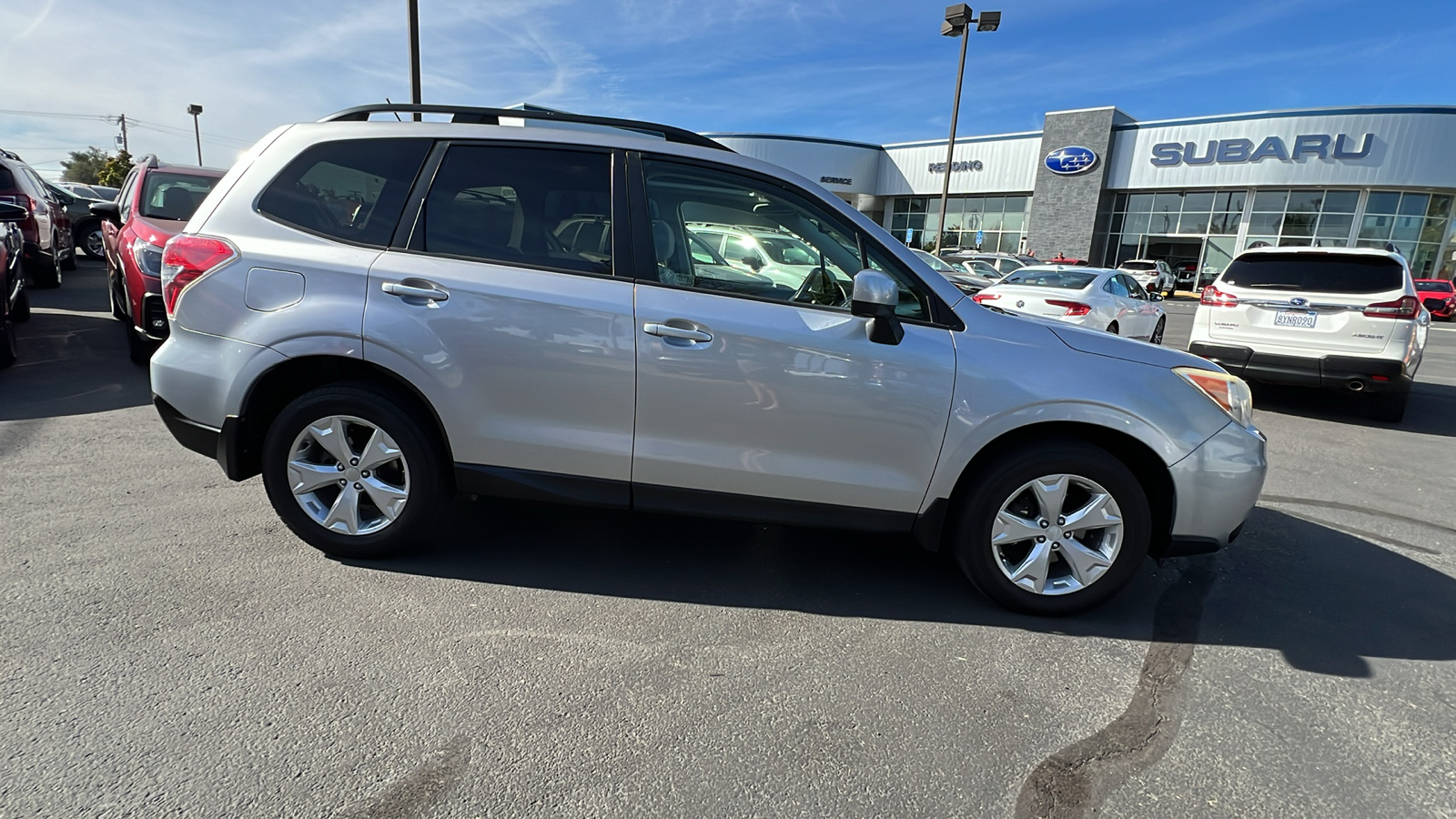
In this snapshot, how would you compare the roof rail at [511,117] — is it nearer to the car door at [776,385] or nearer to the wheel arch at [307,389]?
the car door at [776,385]

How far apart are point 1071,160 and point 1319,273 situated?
3249cm

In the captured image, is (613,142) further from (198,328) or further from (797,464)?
(198,328)

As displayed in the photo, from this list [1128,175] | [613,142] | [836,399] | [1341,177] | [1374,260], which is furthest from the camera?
[1128,175]

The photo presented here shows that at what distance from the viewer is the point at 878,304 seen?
290 centimetres

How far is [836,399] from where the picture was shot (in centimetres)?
302

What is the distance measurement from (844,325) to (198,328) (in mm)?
2703

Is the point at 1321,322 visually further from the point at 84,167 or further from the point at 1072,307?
the point at 84,167

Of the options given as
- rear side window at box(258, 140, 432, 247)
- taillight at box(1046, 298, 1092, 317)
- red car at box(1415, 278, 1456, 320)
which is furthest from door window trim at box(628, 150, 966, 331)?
red car at box(1415, 278, 1456, 320)

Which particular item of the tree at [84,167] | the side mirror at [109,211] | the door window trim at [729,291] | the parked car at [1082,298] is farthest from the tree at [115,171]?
the door window trim at [729,291]

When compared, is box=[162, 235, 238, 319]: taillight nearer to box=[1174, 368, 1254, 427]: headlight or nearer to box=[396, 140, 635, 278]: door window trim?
box=[396, 140, 635, 278]: door window trim

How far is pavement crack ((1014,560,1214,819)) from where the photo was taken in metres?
2.16

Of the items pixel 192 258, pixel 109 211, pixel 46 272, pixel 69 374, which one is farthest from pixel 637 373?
pixel 46 272

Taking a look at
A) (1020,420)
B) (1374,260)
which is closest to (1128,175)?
(1374,260)

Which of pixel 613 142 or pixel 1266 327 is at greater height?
pixel 613 142
